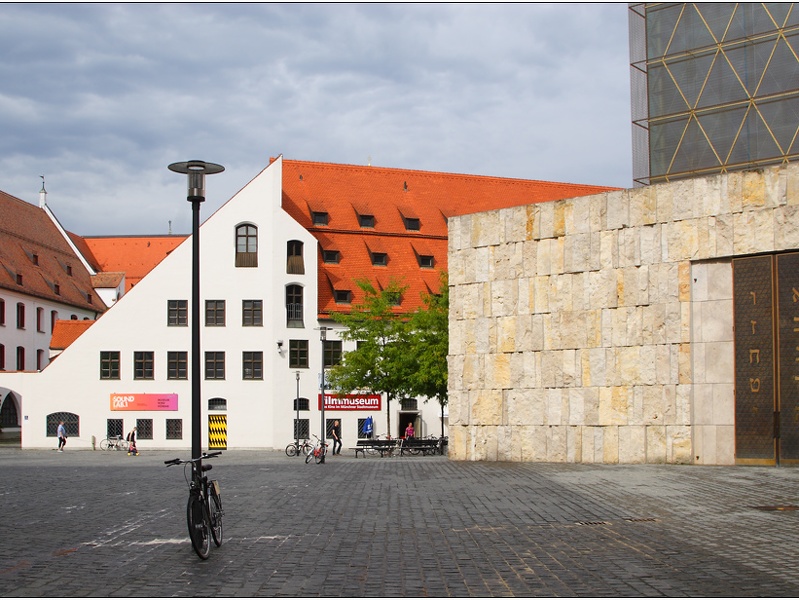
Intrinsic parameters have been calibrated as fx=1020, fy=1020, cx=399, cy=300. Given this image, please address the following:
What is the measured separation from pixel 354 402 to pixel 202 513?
146 feet

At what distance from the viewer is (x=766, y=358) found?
2336cm

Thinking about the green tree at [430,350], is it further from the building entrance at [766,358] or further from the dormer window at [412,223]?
the building entrance at [766,358]

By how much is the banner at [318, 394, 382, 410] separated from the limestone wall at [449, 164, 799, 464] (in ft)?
84.2

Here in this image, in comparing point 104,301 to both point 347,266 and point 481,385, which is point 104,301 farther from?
point 481,385

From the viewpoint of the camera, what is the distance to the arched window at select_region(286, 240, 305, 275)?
5622 cm

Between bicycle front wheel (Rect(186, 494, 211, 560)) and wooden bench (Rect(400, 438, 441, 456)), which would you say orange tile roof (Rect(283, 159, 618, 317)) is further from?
bicycle front wheel (Rect(186, 494, 211, 560))

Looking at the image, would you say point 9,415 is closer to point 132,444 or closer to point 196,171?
point 132,444

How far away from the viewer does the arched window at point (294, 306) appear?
55969 millimetres

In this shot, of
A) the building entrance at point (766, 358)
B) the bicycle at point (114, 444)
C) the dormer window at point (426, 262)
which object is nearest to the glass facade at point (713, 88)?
the building entrance at point (766, 358)

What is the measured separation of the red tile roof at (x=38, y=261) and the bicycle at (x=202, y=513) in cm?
6268

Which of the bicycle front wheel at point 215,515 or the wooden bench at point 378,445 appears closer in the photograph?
the bicycle front wheel at point 215,515

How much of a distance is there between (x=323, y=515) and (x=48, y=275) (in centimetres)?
7103

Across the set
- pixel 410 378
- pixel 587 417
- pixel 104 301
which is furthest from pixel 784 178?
pixel 104 301

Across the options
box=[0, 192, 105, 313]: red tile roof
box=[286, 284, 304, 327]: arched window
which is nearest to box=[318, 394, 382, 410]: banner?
box=[286, 284, 304, 327]: arched window
